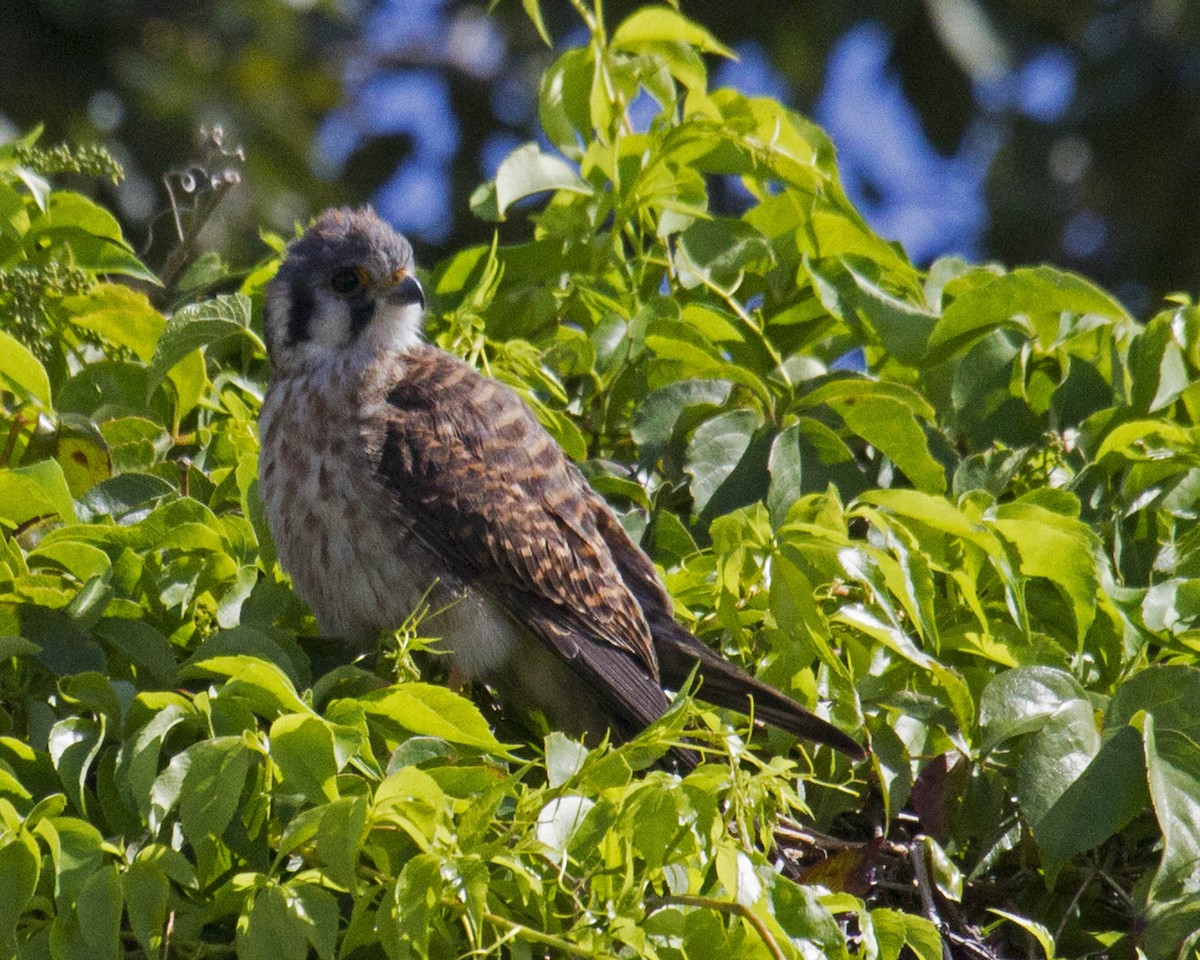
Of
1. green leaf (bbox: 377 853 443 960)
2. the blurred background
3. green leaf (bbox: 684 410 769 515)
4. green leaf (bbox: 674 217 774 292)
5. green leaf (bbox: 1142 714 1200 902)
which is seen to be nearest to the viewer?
green leaf (bbox: 377 853 443 960)

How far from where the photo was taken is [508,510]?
2.95 meters

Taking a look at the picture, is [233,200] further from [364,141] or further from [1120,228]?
[1120,228]

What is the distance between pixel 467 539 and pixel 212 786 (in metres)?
1.18

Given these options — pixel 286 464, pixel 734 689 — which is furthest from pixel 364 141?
pixel 734 689

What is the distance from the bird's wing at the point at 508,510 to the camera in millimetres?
2859

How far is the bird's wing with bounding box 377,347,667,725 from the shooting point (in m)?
2.86

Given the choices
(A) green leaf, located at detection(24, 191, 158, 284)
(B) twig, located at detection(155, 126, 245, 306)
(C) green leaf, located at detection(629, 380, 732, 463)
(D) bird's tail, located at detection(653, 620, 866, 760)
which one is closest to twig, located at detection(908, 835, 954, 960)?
(D) bird's tail, located at detection(653, 620, 866, 760)

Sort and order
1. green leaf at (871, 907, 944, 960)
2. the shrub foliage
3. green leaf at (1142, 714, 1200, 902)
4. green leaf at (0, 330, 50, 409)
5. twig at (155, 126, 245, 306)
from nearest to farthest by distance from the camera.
Result: the shrub foliage
green leaf at (871, 907, 944, 960)
green leaf at (1142, 714, 1200, 902)
green leaf at (0, 330, 50, 409)
twig at (155, 126, 245, 306)

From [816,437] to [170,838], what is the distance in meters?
1.20

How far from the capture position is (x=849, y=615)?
225 centimetres

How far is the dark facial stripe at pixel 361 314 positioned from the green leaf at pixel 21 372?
887mm

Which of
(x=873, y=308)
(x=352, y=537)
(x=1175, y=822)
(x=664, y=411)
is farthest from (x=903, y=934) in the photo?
(x=352, y=537)

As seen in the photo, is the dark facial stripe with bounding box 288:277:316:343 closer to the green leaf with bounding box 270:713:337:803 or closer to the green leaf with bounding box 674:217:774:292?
the green leaf with bounding box 674:217:774:292

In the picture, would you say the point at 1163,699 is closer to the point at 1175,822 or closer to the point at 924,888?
the point at 1175,822
